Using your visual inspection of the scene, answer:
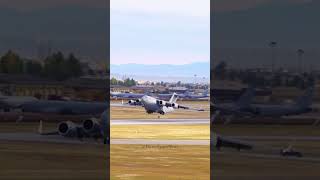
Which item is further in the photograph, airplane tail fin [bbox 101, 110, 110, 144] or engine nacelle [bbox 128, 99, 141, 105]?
engine nacelle [bbox 128, 99, 141, 105]

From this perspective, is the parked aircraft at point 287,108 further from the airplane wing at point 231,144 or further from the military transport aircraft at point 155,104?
the military transport aircraft at point 155,104

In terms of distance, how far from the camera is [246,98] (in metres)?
4.00

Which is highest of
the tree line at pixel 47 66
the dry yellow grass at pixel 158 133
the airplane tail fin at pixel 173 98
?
the tree line at pixel 47 66

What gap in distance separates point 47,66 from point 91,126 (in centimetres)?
57

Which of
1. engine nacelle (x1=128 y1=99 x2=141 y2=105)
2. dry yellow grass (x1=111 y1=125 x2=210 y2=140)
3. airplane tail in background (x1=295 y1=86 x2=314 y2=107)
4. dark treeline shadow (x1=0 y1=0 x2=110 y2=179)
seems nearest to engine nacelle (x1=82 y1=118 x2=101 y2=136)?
dark treeline shadow (x1=0 y1=0 x2=110 y2=179)

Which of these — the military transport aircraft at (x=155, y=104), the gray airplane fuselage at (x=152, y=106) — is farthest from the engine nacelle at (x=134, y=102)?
the gray airplane fuselage at (x=152, y=106)

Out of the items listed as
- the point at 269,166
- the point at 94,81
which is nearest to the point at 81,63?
the point at 94,81

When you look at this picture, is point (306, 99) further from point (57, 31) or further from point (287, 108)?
point (57, 31)

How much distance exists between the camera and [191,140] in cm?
644

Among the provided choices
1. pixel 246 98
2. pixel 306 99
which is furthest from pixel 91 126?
pixel 306 99

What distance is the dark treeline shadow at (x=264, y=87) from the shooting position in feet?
12.6

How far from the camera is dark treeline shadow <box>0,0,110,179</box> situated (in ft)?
12.6

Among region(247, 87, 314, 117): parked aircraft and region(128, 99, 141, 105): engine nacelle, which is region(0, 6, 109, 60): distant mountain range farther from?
region(128, 99, 141, 105): engine nacelle

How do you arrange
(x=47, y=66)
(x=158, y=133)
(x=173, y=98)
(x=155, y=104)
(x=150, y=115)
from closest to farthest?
(x=47, y=66) → (x=158, y=133) → (x=150, y=115) → (x=155, y=104) → (x=173, y=98)
